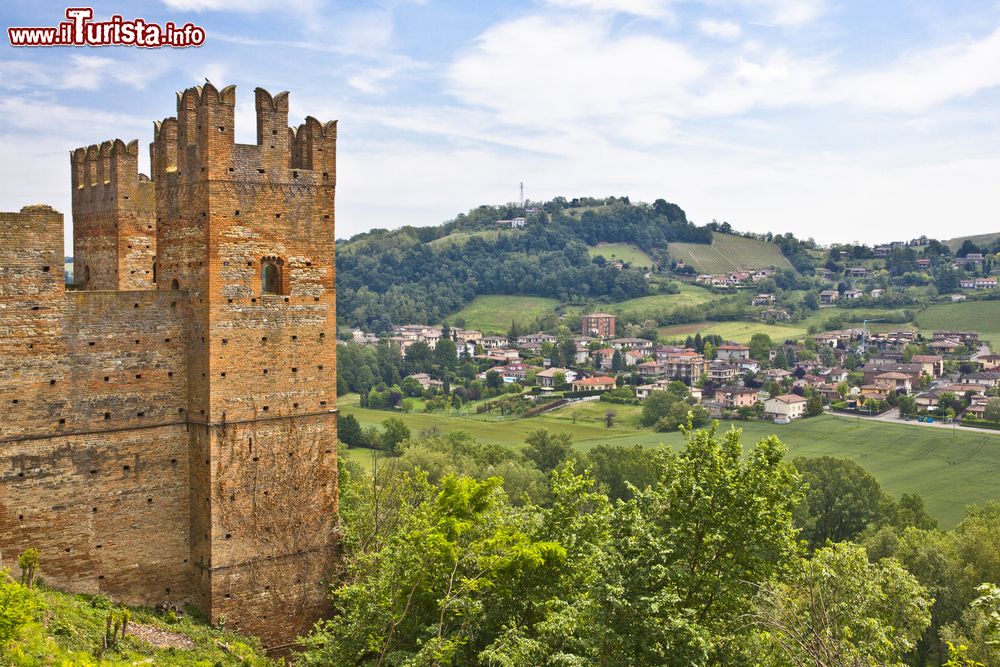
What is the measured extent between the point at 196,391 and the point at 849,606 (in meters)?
17.7

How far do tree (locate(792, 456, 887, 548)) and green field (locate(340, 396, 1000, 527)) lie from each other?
5596 mm

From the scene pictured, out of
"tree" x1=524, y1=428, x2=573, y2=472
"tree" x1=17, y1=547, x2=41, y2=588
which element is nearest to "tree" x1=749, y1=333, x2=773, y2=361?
"tree" x1=524, y1=428, x2=573, y2=472

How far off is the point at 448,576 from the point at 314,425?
6.71 meters

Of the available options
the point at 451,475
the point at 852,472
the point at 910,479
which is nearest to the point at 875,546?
the point at 852,472

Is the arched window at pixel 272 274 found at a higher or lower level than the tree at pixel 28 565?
higher

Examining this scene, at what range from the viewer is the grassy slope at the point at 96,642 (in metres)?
19.3

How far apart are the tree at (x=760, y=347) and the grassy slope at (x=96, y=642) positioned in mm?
140322

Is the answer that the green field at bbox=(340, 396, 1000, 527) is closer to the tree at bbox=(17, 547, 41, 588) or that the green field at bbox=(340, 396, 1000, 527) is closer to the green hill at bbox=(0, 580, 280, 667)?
the green hill at bbox=(0, 580, 280, 667)

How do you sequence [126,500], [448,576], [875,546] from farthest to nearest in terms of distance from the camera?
1. [875,546]
2. [126,500]
3. [448,576]

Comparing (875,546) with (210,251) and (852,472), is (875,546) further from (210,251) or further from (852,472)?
(210,251)

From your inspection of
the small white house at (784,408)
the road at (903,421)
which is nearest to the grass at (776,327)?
the small white house at (784,408)

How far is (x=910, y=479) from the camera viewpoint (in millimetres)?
80125

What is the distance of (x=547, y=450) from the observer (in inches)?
3361

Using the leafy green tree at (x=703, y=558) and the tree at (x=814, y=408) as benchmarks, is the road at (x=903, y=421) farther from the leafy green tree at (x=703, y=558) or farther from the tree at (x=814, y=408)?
the leafy green tree at (x=703, y=558)
